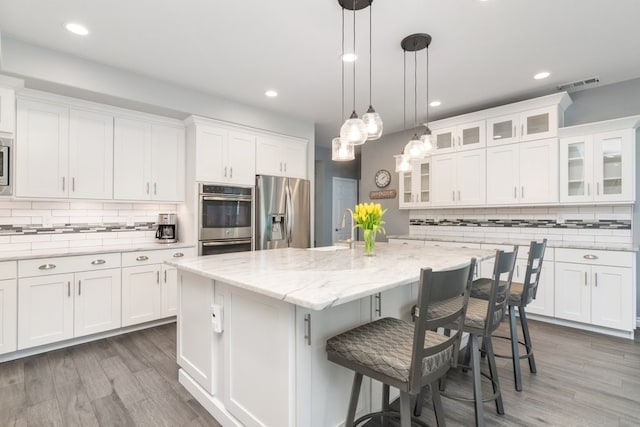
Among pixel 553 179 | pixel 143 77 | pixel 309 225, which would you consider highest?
pixel 143 77

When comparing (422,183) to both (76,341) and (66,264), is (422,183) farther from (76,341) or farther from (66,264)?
(76,341)

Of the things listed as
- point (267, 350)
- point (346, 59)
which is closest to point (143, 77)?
point (346, 59)

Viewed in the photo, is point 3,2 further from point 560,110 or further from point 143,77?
point 560,110

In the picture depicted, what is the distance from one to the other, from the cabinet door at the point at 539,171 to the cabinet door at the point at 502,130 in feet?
0.59

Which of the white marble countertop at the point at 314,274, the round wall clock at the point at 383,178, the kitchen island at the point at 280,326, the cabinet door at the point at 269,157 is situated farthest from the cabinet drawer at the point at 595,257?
the cabinet door at the point at 269,157

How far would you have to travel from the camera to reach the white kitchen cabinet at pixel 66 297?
8.96 ft

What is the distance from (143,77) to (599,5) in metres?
4.03

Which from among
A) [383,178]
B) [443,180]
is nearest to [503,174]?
[443,180]

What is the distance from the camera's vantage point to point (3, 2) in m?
2.21

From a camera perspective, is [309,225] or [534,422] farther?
[309,225]

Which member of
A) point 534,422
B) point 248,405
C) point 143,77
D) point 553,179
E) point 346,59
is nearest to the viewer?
point 248,405

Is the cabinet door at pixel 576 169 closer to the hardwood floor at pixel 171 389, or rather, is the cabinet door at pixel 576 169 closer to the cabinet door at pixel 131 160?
the hardwood floor at pixel 171 389

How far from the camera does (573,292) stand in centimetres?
339

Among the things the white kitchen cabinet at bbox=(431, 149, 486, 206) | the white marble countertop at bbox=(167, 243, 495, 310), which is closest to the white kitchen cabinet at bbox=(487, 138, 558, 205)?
the white kitchen cabinet at bbox=(431, 149, 486, 206)
